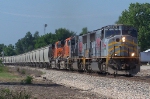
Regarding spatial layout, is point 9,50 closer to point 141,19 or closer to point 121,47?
point 141,19

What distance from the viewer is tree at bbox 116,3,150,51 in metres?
70.8

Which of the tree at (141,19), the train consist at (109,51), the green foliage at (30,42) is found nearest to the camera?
the train consist at (109,51)

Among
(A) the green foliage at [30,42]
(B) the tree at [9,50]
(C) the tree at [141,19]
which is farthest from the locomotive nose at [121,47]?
(B) the tree at [9,50]

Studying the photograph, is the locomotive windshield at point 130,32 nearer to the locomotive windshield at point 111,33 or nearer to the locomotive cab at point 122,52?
the locomotive cab at point 122,52

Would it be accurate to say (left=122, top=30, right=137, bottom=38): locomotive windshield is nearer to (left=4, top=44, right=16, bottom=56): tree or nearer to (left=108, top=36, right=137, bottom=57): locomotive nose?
(left=108, top=36, right=137, bottom=57): locomotive nose

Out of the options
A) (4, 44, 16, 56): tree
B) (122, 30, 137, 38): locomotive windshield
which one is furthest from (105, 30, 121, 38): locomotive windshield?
(4, 44, 16, 56): tree

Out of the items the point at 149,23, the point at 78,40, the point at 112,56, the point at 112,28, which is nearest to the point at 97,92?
the point at 112,56

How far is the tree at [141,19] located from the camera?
70812 mm

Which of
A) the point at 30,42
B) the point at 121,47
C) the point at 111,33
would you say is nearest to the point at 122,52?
the point at 121,47

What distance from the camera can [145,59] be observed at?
2559 inches

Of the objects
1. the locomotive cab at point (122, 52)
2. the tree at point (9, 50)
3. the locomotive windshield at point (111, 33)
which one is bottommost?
the locomotive cab at point (122, 52)

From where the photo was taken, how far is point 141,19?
73625mm

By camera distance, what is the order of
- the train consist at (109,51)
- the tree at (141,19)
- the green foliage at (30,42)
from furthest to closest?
the green foliage at (30,42)
the tree at (141,19)
the train consist at (109,51)

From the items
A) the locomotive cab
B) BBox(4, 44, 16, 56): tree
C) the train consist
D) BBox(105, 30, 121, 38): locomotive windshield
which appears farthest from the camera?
BBox(4, 44, 16, 56): tree
